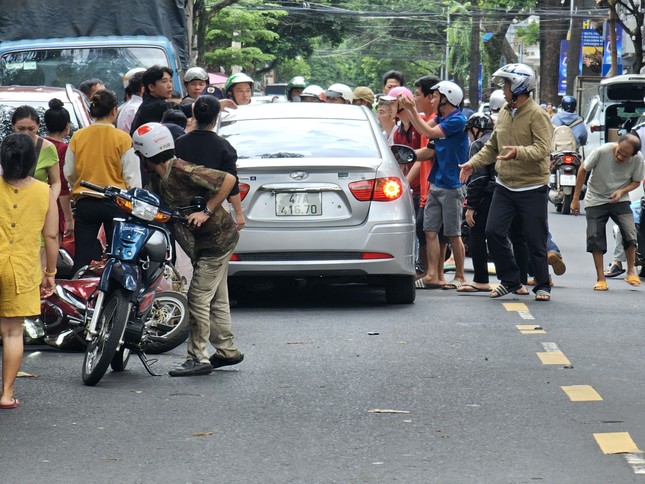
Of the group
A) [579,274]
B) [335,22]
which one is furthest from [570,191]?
[335,22]

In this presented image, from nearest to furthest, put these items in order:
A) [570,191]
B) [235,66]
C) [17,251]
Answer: [17,251] < [570,191] < [235,66]

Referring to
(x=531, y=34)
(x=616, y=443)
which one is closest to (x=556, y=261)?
(x=616, y=443)

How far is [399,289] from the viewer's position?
11336 millimetres

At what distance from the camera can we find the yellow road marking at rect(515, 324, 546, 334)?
32.9 feet

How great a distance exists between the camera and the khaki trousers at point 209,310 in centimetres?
827

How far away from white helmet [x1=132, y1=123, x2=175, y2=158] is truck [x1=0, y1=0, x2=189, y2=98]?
9.42m

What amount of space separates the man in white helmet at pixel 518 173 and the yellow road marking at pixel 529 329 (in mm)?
1571

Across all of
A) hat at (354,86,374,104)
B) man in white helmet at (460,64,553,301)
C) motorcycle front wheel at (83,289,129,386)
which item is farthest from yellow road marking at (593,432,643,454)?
hat at (354,86,374,104)

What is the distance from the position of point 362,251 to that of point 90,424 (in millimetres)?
4264

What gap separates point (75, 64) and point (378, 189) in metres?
8.13

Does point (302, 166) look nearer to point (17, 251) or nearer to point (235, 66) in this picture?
point (17, 251)

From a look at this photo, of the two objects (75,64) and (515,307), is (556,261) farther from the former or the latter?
(75,64)

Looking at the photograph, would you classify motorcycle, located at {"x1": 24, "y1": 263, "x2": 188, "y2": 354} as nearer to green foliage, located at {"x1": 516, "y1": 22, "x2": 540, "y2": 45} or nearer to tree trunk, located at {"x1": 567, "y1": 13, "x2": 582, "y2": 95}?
tree trunk, located at {"x1": 567, "y1": 13, "x2": 582, "y2": 95}

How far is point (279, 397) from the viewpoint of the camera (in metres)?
7.54
